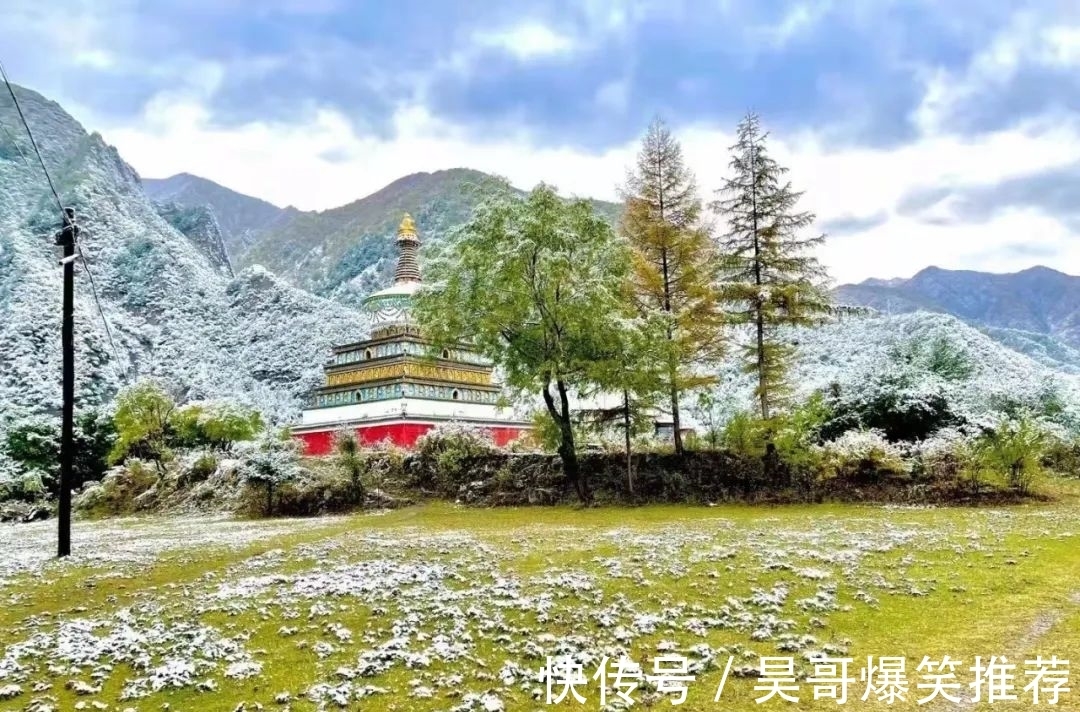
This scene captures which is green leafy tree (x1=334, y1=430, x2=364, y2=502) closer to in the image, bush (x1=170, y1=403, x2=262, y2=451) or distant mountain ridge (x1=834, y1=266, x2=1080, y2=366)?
bush (x1=170, y1=403, x2=262, y2=451)

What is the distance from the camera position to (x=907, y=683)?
35.0ft

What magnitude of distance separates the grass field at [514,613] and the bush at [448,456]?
16463 millimetres

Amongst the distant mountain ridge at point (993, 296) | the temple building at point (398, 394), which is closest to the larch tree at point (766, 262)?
the temple building at point (398, 394)

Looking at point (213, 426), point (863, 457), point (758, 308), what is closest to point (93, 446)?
point (213, 426)

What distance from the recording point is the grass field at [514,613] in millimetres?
10883

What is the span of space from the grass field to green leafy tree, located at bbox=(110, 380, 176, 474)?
32432 mm

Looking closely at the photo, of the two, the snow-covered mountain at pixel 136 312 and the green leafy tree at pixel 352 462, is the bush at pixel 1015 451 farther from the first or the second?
the snow-covered mountain at pixel 136 312

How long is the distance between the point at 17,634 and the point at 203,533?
1690 centimetres

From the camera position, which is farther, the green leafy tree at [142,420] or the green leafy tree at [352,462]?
the green leafy tree at [142,420]

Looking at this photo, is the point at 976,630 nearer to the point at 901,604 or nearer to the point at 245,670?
the point at 901,604

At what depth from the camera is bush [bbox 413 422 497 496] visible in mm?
40656

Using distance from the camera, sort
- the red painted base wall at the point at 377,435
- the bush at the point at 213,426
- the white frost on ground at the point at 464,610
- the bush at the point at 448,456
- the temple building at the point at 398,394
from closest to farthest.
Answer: the white frost on ground at the point at 464,610, the bush at the point at 448,456, the red painted base wall at the point at 377,435, the bush at the point at 213,426, the temple building at the point at 398,394

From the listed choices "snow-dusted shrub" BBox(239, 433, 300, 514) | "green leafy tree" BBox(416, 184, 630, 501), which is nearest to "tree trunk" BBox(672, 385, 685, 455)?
"green leafy tree" BBox(416, 184, 630, 501)

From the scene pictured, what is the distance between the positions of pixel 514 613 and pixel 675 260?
2583cm
